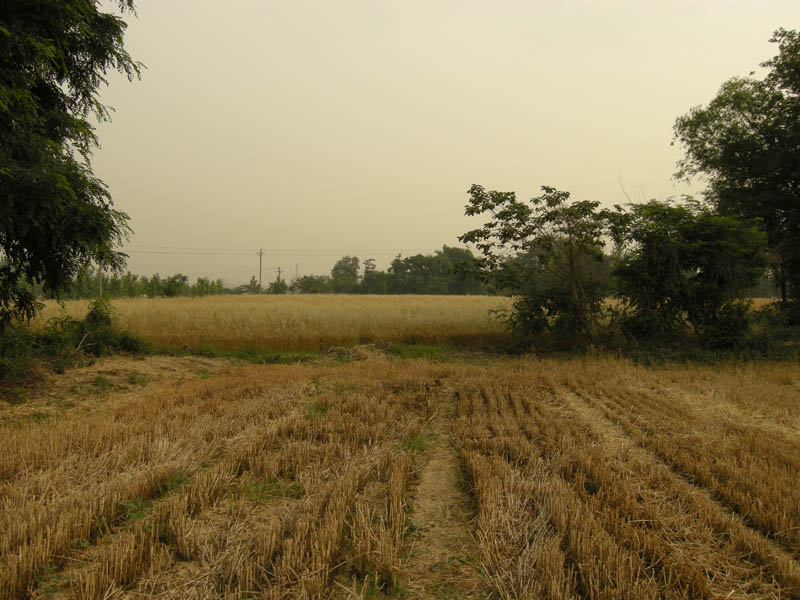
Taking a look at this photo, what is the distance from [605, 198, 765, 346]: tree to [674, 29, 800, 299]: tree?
153 inches

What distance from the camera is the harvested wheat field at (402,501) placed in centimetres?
242

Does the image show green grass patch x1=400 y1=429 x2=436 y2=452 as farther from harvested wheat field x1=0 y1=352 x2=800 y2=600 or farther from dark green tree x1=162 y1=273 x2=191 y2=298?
dark green tree x1=162 y1=273 x2=191 y2=298

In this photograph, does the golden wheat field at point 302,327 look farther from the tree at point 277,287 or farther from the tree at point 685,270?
the tree at point 277,287

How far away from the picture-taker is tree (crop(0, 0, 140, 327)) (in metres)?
6.68

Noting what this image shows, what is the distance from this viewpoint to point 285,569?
2.44 meters

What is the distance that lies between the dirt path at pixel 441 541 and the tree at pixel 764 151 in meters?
15.7

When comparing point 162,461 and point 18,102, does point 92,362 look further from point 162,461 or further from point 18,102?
point 162,461

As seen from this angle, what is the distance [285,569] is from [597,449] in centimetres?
338

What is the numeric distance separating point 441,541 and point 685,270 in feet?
39.1

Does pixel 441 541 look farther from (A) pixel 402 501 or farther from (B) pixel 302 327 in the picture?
(B) pixel 302 327

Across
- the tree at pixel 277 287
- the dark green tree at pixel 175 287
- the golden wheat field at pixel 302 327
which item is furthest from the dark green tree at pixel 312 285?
the golden wheat field at pixel 302 327

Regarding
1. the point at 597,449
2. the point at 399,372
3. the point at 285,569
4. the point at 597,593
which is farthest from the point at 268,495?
the point at 399,372

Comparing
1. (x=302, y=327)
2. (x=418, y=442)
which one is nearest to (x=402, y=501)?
(x=418, y=442)

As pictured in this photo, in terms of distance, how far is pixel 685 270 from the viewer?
11.7 m
